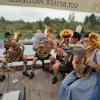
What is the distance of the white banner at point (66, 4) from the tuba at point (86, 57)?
1.33 m

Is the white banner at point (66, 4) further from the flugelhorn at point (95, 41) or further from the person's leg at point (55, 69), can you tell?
the flugelhorn at point (95, 41)

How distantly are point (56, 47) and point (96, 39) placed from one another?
5.69 feet

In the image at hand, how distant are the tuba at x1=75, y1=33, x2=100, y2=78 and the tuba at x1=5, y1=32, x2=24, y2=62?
1.68 m

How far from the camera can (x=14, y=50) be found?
424cm

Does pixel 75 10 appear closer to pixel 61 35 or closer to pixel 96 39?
pixel 61 35

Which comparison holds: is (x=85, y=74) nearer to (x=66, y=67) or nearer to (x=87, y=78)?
(x=87, y=78)

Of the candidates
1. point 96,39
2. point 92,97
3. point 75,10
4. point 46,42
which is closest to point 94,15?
point 75,10

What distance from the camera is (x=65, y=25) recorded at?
419 cm

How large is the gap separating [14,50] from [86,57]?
75.3 inches

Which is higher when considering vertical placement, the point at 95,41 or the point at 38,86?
the point at 95,41

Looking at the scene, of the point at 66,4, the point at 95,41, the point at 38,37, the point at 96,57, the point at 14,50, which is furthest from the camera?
the point at 38,37

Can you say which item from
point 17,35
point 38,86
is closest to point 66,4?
point 17,35

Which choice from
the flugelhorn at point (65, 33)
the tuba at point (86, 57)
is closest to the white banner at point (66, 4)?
the flugelhorn at point (65, 33)

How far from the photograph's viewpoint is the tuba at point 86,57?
2.52m
